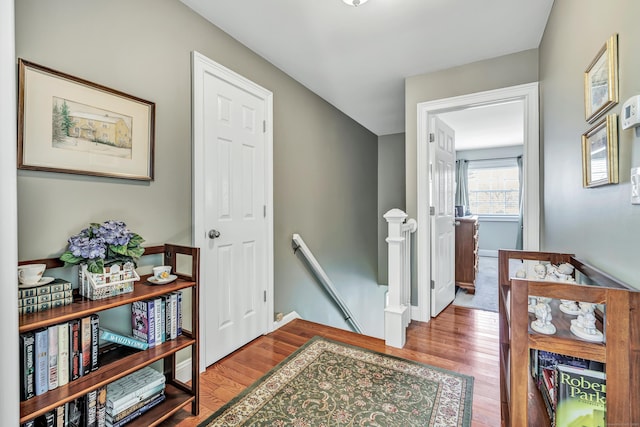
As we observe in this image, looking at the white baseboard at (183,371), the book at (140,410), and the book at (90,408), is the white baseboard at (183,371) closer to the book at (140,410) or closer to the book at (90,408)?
the book at (140,410)

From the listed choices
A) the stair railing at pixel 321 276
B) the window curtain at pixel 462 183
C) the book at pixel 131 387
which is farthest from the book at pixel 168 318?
the window curtain at pixel 462 183

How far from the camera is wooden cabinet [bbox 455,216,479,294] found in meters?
3.74

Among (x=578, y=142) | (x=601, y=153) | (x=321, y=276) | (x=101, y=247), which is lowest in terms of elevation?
(x=321, y=276)

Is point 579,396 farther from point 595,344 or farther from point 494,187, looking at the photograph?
point 494,187

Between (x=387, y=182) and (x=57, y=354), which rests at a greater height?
(x=387, y=182)

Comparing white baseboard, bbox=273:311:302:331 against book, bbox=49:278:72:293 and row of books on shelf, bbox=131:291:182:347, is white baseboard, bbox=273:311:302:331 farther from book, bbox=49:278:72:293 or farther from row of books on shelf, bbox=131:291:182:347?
book, bbox=49:278:72:293

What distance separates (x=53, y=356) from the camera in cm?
111

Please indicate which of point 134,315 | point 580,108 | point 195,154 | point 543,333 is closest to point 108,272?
point 134,315

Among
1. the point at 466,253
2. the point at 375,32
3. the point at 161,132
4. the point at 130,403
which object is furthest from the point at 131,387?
the point at 466,253

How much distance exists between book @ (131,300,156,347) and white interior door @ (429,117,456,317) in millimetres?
2333

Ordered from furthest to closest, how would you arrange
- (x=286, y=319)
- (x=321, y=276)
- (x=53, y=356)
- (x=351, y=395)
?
1. (x=321, y=276)
2. (x=286, y=319)
3. (x=351, y=395)
4. (x=53, y=356)

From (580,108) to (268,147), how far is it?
2030 mm

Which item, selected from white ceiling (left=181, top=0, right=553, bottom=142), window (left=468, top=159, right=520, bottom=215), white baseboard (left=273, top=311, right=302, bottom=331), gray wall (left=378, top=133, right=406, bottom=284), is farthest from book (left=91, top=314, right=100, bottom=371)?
window (left=468, top=159, right=520, bottom=215)

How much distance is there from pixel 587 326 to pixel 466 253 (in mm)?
3042
